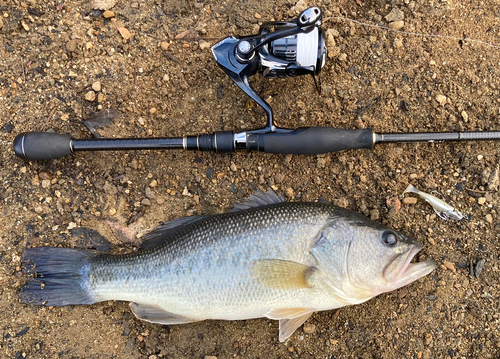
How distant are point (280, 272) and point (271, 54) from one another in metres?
1.62

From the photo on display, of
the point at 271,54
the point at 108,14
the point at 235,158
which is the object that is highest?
the point at 108,14

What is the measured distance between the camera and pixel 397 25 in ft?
10.7

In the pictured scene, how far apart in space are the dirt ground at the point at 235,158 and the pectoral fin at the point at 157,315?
33cm

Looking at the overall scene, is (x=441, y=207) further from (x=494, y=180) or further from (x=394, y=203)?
(x=494, y=180)

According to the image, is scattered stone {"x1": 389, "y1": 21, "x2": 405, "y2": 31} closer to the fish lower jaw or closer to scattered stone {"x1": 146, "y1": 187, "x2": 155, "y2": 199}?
the fish lower jaw

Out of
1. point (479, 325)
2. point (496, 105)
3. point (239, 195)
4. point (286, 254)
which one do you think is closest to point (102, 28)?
point (239, 195)

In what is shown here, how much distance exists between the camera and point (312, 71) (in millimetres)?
2824

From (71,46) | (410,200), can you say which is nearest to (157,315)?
(410,200)

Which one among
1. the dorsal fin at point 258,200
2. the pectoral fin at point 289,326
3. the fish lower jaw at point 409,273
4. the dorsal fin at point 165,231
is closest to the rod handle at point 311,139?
the dorsal fin at point 258,200

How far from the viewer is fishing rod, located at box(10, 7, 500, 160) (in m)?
2.76

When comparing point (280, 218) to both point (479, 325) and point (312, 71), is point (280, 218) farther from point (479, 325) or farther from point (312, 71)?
point (479, 325)

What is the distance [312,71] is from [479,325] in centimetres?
250

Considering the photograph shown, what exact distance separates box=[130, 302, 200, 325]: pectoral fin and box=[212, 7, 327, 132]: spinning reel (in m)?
1.61

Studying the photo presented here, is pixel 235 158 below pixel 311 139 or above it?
below
